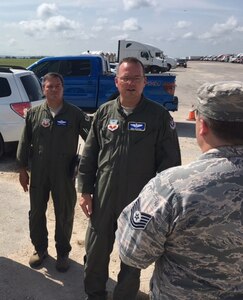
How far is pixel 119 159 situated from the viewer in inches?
110

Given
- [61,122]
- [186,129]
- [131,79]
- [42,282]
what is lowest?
[42,282]

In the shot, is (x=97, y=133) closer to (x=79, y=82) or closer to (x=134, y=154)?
(x=134, y=154)

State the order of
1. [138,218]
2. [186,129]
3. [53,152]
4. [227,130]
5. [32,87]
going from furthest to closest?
[186,129]
[32,87]
[53,152]
[138,218]
[227,130]

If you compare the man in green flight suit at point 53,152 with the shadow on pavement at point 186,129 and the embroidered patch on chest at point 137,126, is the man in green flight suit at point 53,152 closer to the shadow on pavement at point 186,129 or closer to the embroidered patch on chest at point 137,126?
the embroidered patch on chest at point 137,126

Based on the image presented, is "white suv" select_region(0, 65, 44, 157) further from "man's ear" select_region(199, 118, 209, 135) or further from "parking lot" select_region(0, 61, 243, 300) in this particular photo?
"man's ear" select_region(199, 118, 209, 135)

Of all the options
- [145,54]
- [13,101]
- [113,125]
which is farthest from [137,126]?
[145,54]

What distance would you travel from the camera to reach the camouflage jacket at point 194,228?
1.46 meters

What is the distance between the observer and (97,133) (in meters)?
2.97

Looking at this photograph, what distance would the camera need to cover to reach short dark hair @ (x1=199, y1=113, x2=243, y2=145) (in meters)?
1.45

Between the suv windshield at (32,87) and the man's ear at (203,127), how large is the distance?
623 cm

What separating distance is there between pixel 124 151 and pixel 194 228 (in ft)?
4.37

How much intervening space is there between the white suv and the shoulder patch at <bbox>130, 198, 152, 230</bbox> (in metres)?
6.03

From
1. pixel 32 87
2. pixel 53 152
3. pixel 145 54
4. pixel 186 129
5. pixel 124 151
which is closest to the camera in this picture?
pixel 124 151

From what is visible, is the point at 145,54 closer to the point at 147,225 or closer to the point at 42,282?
the point at 42,282
